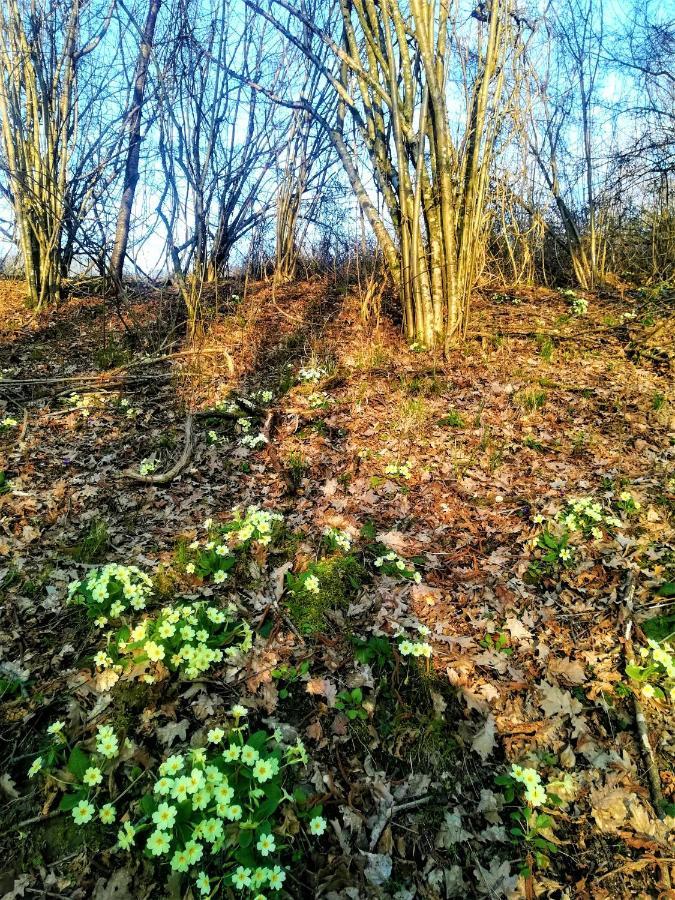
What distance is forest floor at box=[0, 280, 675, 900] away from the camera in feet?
6.42

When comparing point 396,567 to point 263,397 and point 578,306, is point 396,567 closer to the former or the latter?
point 263,397

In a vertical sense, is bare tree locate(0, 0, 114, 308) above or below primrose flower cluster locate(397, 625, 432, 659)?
above

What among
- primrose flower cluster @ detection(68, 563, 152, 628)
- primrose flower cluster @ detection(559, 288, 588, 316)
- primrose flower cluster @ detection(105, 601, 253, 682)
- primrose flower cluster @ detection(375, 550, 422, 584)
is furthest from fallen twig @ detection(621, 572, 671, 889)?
primrose flower cluster @ detection(559, 288, 588, 316)

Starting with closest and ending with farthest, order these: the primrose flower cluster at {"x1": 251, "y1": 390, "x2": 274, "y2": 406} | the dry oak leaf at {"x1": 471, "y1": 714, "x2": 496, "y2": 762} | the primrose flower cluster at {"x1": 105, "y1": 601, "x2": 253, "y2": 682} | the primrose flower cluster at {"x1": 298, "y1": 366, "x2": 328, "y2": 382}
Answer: the dry oak leaf at {"x1": 471, "y1": 714, "x2": 496, "y2": 762}
the primrose flower cluster at {"x1": 105, "y1": 601, "x2": 253, "y2": 682}
the primrose flower cluster at {"x1": 251, "y1": 390, "x2": 274, "y2": 406}
the primrose flower cluster at {"x1": 298, "y1": 366, "x2": 328, "y2": 382}

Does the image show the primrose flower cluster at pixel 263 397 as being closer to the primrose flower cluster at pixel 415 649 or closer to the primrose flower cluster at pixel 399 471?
the primrose flower cluster at pixel 399 471

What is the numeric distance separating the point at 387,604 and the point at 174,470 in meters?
2.29

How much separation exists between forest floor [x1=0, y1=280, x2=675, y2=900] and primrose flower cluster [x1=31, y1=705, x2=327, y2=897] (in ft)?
0.18

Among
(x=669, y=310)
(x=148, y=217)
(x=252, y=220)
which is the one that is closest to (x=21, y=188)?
(x=148, y=217)

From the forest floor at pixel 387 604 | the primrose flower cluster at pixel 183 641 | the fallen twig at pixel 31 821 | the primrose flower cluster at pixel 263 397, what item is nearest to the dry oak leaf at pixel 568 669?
the forest floor at pixel 387 604

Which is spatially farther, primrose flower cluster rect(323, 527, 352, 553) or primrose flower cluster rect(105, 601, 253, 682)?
primrose flower cluster rect(323, 527, 352, 553)

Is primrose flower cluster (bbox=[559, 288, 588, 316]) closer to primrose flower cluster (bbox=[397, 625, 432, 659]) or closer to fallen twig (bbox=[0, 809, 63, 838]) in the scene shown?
primrose flower cluster (bbox=[397, 625, 432, 659])

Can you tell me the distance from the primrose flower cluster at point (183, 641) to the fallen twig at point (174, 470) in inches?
63.4

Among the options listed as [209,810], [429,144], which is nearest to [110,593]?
[209,810]

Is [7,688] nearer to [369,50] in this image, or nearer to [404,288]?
[404,288]
